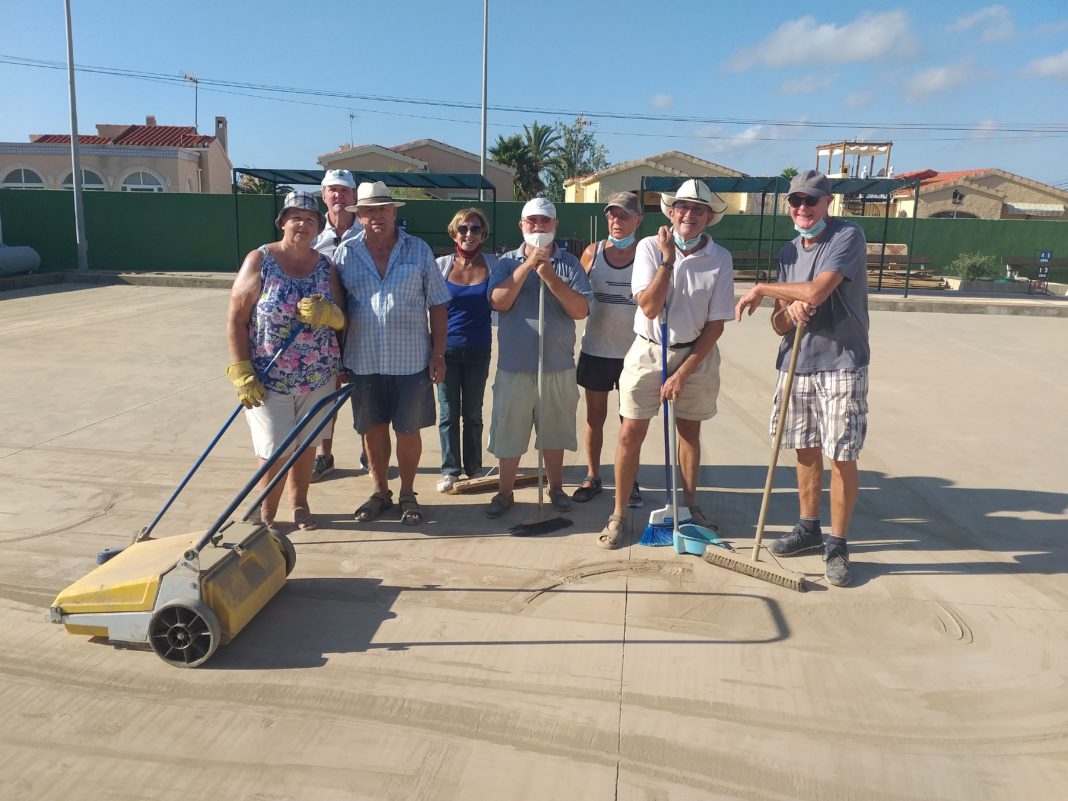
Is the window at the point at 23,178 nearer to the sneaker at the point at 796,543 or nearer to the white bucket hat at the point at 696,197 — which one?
the white bucket hat at the point at 696,197

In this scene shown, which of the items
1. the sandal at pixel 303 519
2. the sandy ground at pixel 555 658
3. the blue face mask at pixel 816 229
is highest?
the blue face mask at pixel 816 229

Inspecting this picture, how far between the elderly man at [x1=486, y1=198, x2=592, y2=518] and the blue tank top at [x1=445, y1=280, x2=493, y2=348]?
16.9 inches

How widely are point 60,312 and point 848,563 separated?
41.6ft

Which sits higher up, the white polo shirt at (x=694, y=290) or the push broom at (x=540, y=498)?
the white polo shirt at (x=694, y=290)

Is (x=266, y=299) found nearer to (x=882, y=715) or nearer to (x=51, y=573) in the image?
(x=51, y=573)

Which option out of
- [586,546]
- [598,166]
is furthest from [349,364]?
[598,166]

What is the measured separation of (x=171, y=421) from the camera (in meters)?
6.30

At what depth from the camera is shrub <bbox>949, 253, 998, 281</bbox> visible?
2053cm

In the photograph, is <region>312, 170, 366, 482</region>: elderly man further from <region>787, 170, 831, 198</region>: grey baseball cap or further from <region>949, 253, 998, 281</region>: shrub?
<region>949, 253, 998, 281</region>: shrub

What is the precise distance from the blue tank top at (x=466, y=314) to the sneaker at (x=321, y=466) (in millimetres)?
1195

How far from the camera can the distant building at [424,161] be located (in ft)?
105

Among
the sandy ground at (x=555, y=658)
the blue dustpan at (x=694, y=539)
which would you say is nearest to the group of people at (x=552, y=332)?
the blue dustpan at (x=694, y=539)

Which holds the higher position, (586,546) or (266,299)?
(266,299)

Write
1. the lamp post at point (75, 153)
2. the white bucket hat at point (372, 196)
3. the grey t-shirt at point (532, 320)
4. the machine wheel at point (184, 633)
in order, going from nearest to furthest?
the machine wheel at point (184, 633)
the white bucket hat at point (372, 196)
the grey t-shirt at point (532, 320)
the lamp post at point (75, 153)
